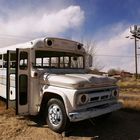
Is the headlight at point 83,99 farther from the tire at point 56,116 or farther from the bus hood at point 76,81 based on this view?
the tire at point 56,116

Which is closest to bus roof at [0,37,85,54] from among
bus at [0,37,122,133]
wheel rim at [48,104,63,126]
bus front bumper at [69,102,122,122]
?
bus at [0,37,122,133]

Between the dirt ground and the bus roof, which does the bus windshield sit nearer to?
the bus roof

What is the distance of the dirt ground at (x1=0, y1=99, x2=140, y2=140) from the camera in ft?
21.4

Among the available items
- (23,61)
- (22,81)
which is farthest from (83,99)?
(23,61)

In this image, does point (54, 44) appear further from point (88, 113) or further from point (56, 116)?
point (88, 113)

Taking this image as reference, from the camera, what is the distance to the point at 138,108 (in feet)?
32.3

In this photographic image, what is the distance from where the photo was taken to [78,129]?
282 inches

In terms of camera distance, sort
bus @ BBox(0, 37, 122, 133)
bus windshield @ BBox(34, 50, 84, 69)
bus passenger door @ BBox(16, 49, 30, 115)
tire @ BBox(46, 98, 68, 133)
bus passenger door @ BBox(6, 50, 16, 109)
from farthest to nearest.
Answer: bus passenger door @ BBox(6, 50, 16, 109) → bus windshield @ BBox(34, 50, 84, 69) → bus passenger door @ BBox(16, 49, 30, 115) → tire @ BBox(46, 98, 68, 133) → bus @ BBox(0, 37, 122, 133)

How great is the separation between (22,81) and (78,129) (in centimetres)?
212

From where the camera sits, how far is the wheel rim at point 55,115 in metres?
6.77

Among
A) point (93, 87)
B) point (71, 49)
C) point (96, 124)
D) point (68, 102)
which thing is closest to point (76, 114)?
point (68, 102)

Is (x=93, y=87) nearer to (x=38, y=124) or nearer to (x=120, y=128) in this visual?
(x=120, y=128)

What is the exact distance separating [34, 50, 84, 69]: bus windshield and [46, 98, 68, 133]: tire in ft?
4.30

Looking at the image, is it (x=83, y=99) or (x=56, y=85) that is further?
(x=56, y=85)
